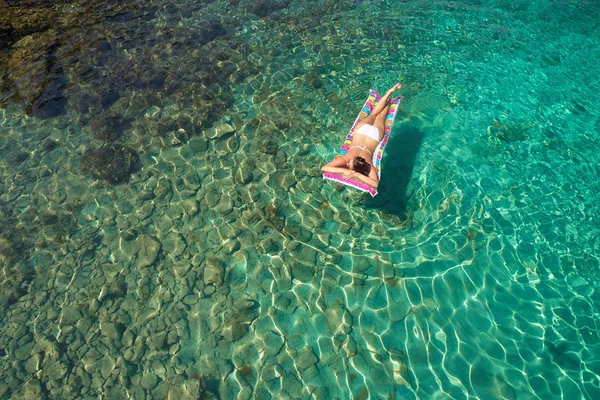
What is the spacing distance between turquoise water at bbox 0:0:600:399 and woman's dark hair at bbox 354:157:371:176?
87cm

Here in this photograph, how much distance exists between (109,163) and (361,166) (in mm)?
5456

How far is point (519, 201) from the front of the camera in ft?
27.8

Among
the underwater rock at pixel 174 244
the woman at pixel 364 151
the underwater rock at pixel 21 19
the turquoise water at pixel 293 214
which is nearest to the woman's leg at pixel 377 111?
the woman at pixel 364 151

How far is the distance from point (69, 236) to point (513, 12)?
1400 centimetres

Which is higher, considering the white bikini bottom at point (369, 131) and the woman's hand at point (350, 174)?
the white bikini bottom at point (369, 131)

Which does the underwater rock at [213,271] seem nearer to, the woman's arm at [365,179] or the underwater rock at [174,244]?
the underwater rock at [174,244]

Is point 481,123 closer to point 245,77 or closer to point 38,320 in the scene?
point 245,77

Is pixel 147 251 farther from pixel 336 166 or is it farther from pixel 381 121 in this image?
pixel 381 121

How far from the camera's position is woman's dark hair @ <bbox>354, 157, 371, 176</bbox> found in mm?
7645

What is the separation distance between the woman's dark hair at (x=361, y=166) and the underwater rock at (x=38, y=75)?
24.7 ft

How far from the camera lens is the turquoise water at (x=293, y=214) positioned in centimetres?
654

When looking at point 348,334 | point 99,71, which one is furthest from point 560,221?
point 99,71

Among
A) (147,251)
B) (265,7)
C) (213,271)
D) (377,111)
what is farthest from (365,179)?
(265,7)

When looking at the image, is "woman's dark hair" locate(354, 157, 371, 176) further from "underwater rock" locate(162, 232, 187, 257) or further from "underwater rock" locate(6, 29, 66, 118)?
"underwater rock" locate(6, 29, 66, 118)
